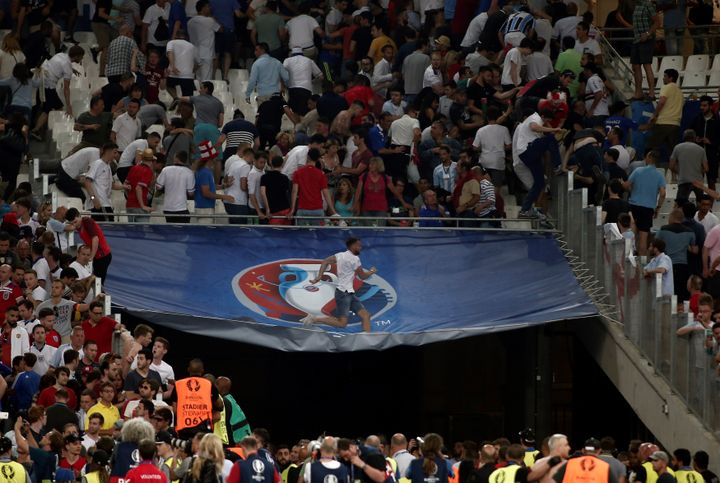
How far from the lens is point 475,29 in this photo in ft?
97.2

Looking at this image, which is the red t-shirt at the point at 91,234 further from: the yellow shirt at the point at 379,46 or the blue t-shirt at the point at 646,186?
the yellow shirt at the point at 379,46

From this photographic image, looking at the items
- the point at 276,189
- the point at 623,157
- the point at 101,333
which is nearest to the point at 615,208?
the point at 623,157

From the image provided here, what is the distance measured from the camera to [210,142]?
86.7 ft

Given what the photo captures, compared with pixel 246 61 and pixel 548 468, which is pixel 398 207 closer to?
pixel 246 61

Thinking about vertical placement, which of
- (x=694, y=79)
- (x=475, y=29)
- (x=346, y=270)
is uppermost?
(x=475, y=29)

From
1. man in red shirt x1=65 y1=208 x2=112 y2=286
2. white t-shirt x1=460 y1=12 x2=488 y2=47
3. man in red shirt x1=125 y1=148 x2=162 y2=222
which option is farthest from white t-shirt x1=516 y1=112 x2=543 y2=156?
man in red shirt x1=65 y1=208 x2=112 y2=286

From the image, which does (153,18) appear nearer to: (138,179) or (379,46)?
(379,46)

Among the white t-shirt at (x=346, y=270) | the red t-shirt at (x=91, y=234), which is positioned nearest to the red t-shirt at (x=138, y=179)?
the red t-shirt at (x=91, y=234)

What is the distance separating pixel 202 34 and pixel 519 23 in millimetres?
4963

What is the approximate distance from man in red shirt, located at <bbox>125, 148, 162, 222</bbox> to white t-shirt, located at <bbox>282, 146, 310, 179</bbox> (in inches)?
72.3

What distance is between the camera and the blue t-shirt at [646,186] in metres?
25.4

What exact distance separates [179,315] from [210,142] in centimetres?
345

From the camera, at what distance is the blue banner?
23828mm

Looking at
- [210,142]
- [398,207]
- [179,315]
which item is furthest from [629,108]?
[179,315]
